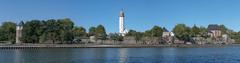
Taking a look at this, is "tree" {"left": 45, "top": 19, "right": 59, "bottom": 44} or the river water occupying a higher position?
"tree" {"left": 45, "top": 19, "right": 59, "bottom": 44}

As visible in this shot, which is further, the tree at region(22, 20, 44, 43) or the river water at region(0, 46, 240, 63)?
the tree at region(22, 20, 44, 43)

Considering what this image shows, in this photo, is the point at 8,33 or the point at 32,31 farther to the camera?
the point at 8,33

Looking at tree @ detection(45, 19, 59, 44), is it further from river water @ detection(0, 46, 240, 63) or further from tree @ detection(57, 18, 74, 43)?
river water @ detection(0, 46, 240, 63)

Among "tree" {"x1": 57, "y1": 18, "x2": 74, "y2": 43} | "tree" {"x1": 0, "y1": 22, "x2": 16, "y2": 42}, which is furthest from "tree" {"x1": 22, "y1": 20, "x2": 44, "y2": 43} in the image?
"tree" {"x1": 57, "y1": 18, "x2": 74, "y2": 43}

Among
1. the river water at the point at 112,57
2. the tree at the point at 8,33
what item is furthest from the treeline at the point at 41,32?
the river water at the point at 112,57

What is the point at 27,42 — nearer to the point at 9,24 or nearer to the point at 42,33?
the point at 42,33

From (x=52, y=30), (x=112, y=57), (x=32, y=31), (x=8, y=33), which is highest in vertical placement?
(x=52, y=30)

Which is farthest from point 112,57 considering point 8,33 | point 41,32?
point 8,33

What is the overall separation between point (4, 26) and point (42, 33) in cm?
2458

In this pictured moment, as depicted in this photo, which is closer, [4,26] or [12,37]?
[12,37]

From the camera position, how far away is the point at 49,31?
17925 centimetres

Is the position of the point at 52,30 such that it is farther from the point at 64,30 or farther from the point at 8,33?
the point at 8,33

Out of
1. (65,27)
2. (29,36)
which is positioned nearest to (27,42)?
(29,36)

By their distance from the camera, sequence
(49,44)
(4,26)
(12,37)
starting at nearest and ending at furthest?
(49,44) < (12,37) < (4,26)
